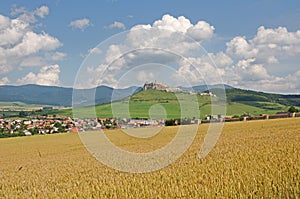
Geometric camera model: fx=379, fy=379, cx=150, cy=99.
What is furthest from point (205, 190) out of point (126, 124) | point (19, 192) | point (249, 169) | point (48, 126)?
point (48, 126)

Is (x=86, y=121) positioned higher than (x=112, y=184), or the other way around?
(x=86, y=121)

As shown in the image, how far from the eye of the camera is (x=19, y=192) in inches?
465

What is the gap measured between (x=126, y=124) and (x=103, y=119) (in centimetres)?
254

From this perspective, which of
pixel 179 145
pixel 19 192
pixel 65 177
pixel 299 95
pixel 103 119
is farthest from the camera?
pixel 299 95

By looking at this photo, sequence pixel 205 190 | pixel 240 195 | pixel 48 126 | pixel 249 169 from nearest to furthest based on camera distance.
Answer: pixel 240 195
pixel 205 190
pixel 249 169
pixel 48 126

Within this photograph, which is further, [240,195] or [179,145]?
[179,145]

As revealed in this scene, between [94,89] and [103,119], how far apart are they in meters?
11.1

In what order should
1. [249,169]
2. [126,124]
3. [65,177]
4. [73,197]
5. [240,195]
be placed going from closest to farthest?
[240,195] < [73,197] < [249,169] < [65,177] < [126,124]

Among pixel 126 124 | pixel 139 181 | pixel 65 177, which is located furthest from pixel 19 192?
pixel 126 124

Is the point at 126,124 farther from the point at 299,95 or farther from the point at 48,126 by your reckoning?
the point at 299,95

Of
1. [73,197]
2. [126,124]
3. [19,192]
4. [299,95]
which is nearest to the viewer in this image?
[73,197]

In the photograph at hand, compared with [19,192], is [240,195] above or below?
above

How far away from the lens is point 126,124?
75.4 feet

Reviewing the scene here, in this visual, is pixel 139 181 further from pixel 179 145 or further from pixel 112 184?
pixel 179 145
